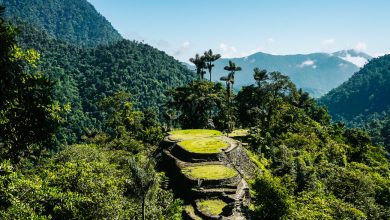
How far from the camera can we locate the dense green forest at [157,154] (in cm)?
1099

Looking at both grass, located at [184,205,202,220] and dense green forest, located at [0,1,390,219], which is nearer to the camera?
dense green forest, located at [0,1,390,219]

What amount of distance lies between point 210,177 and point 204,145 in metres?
8.68

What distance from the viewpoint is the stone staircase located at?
34.9m

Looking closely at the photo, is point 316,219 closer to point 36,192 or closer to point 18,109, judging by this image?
point 36,192

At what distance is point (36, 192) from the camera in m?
13.4

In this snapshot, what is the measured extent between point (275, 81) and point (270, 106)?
5034 millimetres

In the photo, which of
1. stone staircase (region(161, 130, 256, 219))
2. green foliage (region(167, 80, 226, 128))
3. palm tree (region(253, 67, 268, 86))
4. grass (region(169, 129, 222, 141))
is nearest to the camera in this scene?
stone staircase (region(161, 130, 256, 219))

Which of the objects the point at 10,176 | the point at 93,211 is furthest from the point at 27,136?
the point at 93,211

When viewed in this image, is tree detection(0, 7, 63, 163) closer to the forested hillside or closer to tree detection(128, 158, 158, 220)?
tree detection(128, 158, 158, 220)

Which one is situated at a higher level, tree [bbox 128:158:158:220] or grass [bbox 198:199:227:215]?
tree [bbox 128:158:158:220]

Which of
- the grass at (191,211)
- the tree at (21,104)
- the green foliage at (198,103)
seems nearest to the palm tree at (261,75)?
the green foliage at (198,103)

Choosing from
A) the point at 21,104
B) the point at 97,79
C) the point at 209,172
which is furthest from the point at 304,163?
the point at 97,79

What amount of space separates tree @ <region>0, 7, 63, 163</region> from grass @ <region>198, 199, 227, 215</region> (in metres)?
25.5

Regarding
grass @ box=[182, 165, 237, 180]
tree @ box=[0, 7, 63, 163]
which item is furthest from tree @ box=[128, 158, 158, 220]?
tree @ box=[0, 7, 63, 163]
